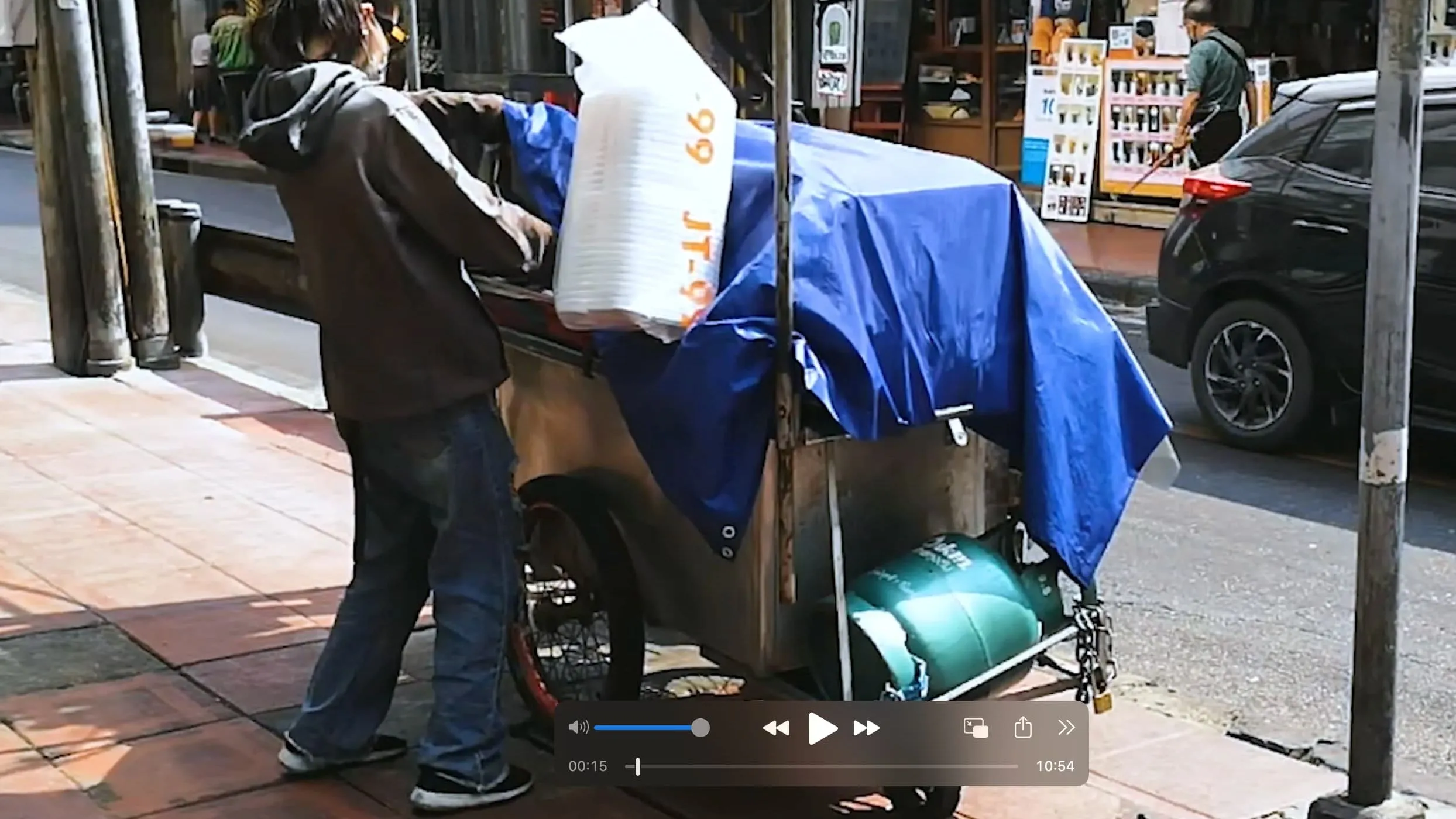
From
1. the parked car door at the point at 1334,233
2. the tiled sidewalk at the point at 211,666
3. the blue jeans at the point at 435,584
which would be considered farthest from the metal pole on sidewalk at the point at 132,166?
the blue jeans at the point at 435,584

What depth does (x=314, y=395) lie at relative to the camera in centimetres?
958

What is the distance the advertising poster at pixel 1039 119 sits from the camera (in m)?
16.8

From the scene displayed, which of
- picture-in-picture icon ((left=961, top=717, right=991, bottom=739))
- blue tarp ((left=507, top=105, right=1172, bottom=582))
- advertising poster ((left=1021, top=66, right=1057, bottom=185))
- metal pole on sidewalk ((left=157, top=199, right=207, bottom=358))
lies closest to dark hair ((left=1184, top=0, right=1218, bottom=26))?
advertising poster ((left=1021, top=66, right=1057, bottom=185))

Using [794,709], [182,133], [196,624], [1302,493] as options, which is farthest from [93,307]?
[182,133]

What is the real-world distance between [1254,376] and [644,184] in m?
5.32

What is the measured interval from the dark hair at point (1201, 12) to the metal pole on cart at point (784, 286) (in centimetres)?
1151

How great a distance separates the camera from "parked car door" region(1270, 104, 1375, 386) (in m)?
8.05

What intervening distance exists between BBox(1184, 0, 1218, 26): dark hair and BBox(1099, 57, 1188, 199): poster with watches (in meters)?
0.79

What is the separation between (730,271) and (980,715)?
109 centimetres

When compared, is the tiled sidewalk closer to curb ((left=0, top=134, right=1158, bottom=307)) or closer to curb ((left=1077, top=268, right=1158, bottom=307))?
curb ((left=0, top=134, right=1158, bottom=307))

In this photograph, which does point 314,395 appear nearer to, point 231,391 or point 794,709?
point 231,391

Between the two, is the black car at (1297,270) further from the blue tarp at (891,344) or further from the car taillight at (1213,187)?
the blue tarp at (891,344)

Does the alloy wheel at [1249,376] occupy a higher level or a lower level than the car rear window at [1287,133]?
lower

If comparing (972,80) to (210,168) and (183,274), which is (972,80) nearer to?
(183,274)
